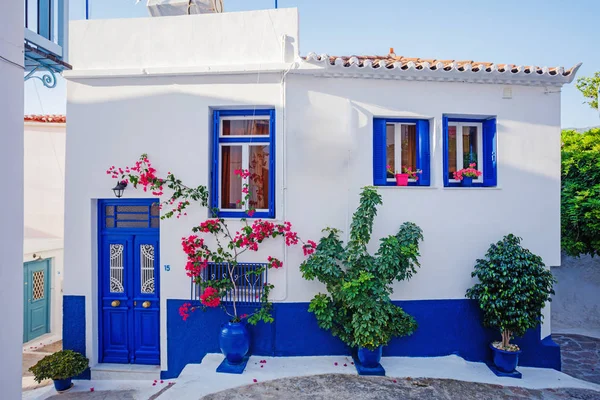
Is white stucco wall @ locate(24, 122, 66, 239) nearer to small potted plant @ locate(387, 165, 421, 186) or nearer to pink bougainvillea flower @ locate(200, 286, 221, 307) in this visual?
pink bougainvillea flower @ locate(200, 286, 221, 307)

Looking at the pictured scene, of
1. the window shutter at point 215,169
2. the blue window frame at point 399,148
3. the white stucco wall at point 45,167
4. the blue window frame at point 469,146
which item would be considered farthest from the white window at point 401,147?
the white stucco wall at point 45,167

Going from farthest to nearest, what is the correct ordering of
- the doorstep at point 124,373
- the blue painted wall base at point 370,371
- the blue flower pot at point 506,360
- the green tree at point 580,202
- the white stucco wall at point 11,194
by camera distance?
the green tree at point 580,202
the doorstep at point 124,373
the blue flower pot at point 506,360
the blue painted wall base at point 370,371
the white stucco wall at point 11,194

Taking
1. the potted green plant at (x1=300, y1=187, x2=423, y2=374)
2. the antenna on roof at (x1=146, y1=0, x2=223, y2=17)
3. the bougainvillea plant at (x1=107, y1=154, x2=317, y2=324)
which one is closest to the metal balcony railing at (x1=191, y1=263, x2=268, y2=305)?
the bougainvillea plant at (x1=107, y1=154, x2=317, y2=324)

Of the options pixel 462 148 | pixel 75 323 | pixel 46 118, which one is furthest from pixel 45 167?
pixel 462 148

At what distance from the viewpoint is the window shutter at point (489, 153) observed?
641 centimetres

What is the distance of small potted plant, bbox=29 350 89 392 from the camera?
578 centimetres

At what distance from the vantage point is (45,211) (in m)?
9.87

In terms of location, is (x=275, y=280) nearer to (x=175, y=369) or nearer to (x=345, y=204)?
(x=345, y=204)

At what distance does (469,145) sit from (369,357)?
438 cm

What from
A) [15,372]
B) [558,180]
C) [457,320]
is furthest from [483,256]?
[15,372]

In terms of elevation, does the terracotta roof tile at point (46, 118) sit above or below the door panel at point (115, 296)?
above

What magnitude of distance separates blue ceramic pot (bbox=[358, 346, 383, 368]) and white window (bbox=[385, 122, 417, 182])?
308 centimetres

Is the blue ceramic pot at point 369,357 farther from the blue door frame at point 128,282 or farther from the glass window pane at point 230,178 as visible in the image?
the blue door frame at point 128,282

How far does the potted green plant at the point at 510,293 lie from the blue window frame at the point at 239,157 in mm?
4027
